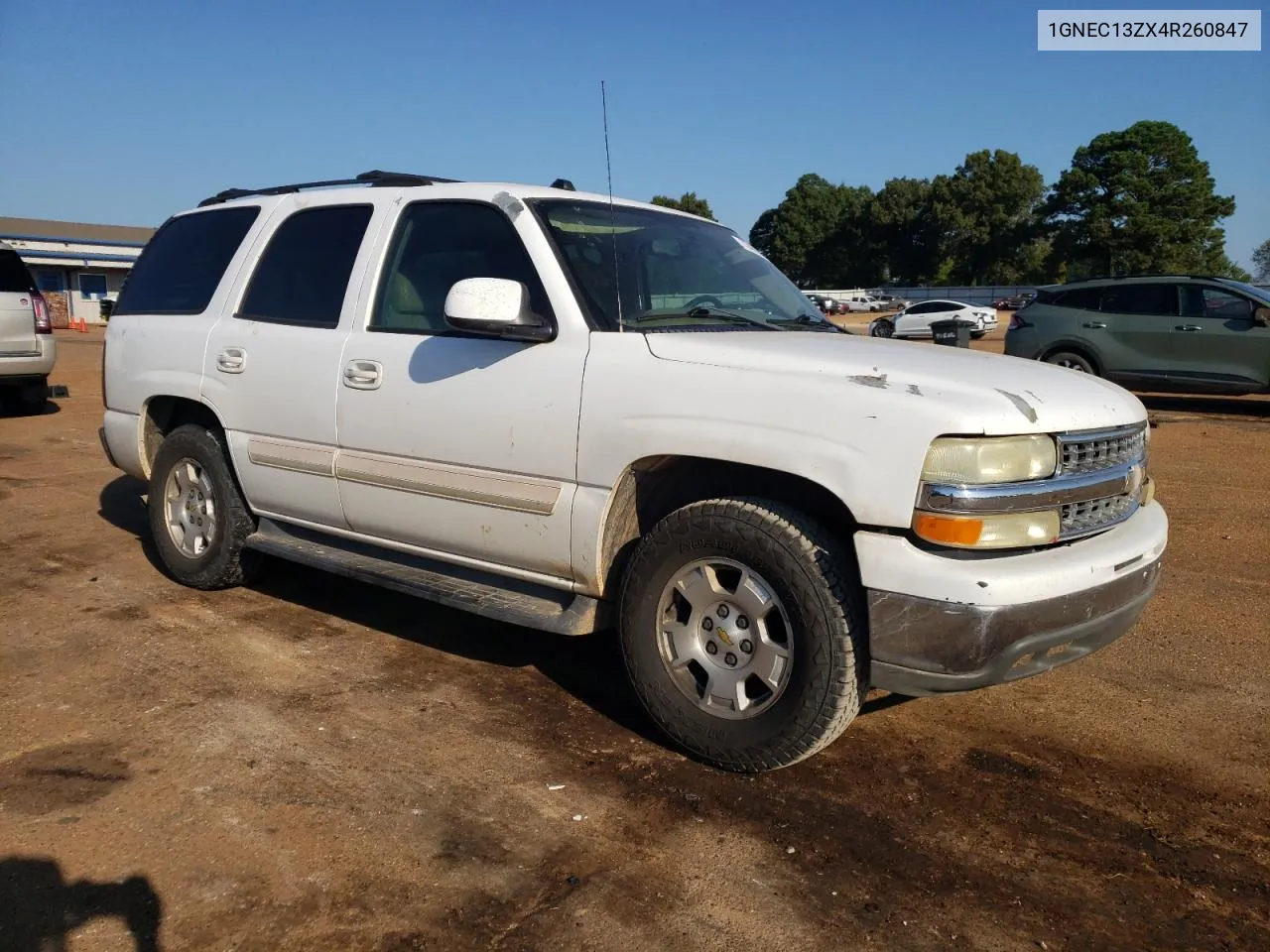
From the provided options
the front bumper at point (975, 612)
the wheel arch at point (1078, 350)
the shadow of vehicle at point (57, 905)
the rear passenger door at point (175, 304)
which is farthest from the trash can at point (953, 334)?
the wheel arch at point (1078, 350)

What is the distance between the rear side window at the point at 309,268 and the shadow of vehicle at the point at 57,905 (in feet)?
7.93

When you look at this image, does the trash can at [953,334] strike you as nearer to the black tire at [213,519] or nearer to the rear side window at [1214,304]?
the black tire at [213,519]

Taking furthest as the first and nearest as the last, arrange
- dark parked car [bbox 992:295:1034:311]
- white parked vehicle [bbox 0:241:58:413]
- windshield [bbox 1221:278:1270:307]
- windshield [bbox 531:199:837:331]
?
dark parked car [bbox 992:295:1034:311]
windshield [bbox 1221:278:1270:307]
white parked vehicle [bbox 0:241:58:413]
windshield [bbox 531:199:837:331]

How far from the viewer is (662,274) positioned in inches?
161

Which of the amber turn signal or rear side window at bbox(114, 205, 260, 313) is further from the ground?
rear side window at bbox(114, 205, 260, 313)

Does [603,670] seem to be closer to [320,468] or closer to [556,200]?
[320,468]

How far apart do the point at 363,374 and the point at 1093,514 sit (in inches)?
109

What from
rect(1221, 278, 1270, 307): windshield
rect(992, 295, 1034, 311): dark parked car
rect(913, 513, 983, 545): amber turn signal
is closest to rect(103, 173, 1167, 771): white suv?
rect(913, 513, 983, 545): amber turn signal

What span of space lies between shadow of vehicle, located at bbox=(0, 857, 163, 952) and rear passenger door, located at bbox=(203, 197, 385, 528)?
6.35 feet

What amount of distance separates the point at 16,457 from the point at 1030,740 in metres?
9.05

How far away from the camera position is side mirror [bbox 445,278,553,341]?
3512 millimetres

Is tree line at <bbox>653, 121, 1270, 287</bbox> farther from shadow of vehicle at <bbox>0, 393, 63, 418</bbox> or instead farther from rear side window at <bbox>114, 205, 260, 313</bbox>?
rear side window at <bbox>114, 205, 260, 313</bbox>

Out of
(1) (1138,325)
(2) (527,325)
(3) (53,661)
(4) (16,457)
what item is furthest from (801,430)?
(1) (1138,325)

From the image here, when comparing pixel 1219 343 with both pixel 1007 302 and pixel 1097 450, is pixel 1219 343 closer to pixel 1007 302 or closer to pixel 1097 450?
pixel 1097 450
